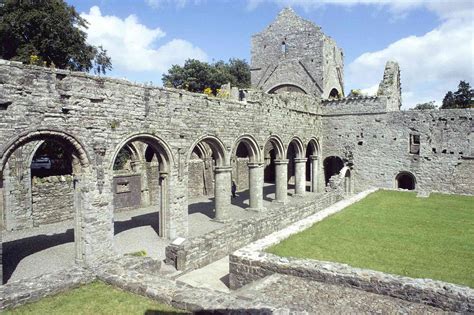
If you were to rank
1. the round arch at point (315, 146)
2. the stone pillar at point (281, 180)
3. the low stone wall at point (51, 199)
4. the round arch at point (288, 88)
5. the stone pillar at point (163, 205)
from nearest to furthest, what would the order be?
the stone pillar at point (163, 205)
the low stone wall at point (51, 199)
the stone pillar at point (281, 180)
the round arch at point (315, 146)
the round arch at point (288, 88)

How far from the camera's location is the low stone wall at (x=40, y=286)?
6.77m

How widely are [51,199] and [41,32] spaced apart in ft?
48.6

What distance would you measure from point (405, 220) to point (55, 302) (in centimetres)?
1207

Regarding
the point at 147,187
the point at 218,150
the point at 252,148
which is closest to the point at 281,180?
the point at 252,148

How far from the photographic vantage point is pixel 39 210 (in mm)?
15930

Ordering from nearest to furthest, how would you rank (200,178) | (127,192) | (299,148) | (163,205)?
(163,205) → (127,192) → (299,148) → (200,178)

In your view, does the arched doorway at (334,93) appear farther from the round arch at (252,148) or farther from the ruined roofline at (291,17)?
the round arch at (252,148)

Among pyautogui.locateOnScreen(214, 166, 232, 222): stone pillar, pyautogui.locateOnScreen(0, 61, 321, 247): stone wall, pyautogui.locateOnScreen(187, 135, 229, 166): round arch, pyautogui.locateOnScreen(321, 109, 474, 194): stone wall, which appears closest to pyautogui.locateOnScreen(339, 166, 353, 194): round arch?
pyautogui.locateOnScreen(321, 109, 474, 194): stone wall

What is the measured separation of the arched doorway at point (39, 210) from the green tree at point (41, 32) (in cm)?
1175

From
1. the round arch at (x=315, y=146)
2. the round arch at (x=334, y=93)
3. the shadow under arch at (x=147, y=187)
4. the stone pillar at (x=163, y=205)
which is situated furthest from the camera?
the round arch at (x=334, y=93)

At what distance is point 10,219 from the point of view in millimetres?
14867

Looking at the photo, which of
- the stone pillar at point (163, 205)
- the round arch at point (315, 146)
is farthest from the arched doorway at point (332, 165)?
the stone pillar at point (163, 205)

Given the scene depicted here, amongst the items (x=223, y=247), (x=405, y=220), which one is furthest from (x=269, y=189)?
(x=223, y=247)

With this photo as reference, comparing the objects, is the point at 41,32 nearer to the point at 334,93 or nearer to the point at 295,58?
the point at 295,58
